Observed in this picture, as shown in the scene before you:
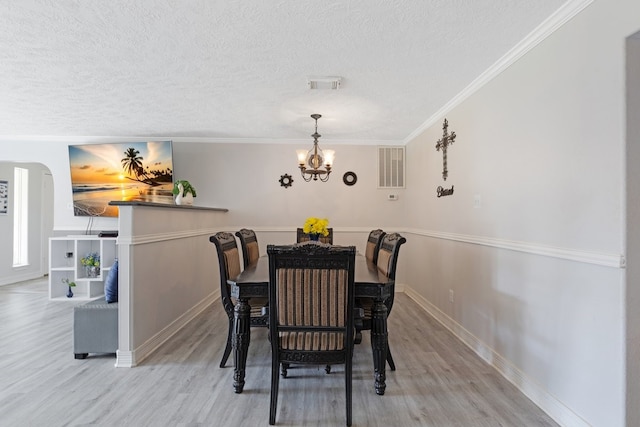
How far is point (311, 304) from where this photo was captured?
186 centimetres

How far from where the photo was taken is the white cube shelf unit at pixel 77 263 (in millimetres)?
4699

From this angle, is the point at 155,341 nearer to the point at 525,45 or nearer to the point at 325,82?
the point at 325,82

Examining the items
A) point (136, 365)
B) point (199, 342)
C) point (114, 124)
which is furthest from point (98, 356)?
point (114, 124)

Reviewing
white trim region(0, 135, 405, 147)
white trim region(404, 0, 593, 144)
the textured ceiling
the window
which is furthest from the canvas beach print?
white trim region(404, 0, 593, 144)

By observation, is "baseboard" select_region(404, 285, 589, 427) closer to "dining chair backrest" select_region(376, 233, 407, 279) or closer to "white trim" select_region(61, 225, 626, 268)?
"white trim" select_region(61, 225, 626, 268)

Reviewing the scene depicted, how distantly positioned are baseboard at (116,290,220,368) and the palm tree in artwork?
2.23 metres

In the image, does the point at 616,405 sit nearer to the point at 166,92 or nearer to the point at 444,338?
the point at 444,338

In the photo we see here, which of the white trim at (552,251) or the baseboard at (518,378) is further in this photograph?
the baseboard at (518,378)

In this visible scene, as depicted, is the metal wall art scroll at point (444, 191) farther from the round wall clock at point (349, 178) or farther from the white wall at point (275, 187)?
the round wall clock at point (349, 178)

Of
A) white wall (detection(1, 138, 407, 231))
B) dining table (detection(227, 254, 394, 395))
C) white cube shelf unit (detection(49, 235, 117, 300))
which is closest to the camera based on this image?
dining table (detection(227, 254, 394, 395))

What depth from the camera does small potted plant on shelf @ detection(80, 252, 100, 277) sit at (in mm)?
4734

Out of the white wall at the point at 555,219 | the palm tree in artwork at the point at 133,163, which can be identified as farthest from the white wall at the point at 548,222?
the palm tree in artwork at the point at 133,163

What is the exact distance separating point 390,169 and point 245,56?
3.27 metres

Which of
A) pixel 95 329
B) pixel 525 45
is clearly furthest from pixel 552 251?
pixel 95 329
